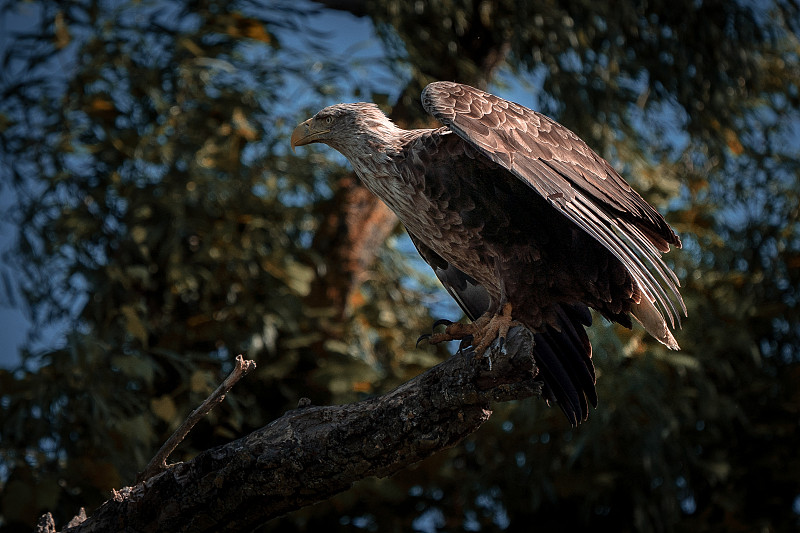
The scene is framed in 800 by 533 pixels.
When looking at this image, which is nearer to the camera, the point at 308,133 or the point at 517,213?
the point at 517,213

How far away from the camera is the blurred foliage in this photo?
4938 millimetres

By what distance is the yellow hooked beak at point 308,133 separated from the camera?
10.5ft

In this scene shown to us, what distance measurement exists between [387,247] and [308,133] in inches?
108

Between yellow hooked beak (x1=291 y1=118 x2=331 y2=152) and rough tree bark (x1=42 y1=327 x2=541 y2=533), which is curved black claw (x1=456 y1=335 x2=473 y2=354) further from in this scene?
yellow hooked beak (x1=291 y1=118 x2=331 y2=152)

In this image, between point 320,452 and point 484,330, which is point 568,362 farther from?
point 320,452

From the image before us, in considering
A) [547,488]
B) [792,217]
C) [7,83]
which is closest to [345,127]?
[547,488]

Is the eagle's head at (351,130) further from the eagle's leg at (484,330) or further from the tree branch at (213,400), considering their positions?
the tree branch at (213,400)

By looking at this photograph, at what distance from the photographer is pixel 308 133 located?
3232mm

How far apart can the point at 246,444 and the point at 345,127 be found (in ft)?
3.85

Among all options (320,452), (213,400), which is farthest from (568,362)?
(213,400)

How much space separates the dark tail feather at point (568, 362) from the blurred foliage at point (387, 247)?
1.73 m

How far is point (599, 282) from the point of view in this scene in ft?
9.45

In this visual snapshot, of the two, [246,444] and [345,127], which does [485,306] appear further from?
[246,444]

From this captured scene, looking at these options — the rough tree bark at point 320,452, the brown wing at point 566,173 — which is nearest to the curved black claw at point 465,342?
the rough tree bark at point 320,452
